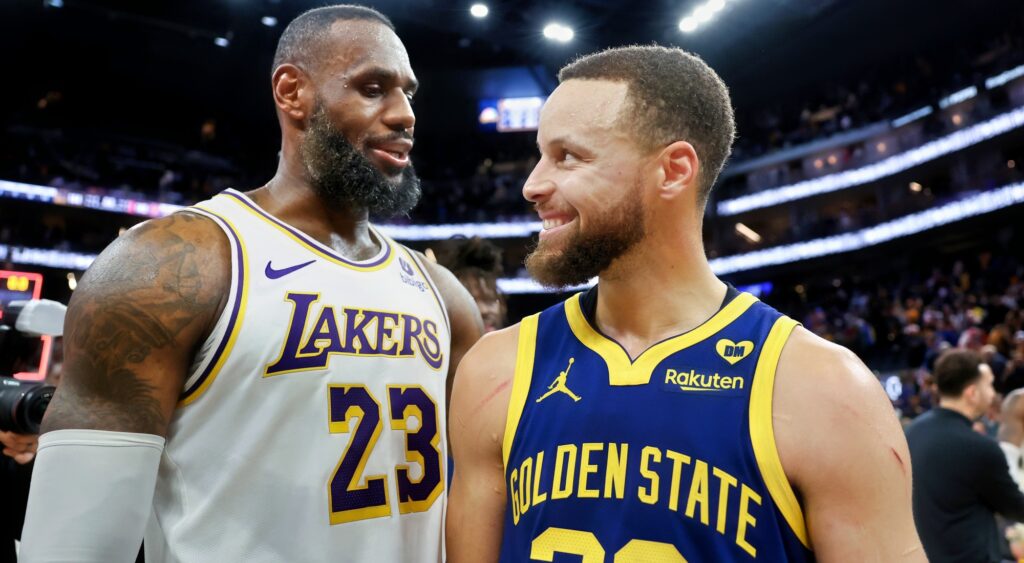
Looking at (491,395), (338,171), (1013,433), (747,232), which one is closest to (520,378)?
(491,395)

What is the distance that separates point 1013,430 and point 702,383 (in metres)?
4.79

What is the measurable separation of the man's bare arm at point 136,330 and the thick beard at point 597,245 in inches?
31.2

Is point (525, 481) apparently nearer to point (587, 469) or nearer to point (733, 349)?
point (587, 469)

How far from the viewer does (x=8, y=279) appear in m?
2.22

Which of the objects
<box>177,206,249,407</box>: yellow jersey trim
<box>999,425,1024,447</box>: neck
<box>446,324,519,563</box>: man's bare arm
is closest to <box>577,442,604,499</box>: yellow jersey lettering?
<box>446,324,519,563</box>: man's bare arm

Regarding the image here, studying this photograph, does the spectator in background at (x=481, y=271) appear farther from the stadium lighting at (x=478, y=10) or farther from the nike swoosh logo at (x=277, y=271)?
the stadium lighting at (x=478, y=10)

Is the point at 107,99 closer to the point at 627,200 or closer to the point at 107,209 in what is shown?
the point at 107,209

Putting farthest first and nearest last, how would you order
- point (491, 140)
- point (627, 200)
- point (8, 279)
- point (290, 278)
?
1. point (491, 140)
2. point (8, 279)
3. point (290, 278)
4. point (627, 200)

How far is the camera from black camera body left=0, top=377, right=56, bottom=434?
192 centimetres

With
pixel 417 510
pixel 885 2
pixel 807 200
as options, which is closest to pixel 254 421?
pixel 417 510

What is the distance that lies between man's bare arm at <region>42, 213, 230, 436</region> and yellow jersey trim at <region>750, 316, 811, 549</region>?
1211mm

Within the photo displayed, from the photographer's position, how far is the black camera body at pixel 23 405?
192cm

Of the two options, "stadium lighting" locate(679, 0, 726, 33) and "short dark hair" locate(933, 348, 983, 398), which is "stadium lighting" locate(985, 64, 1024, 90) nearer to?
"stadium lighting" locate(679, 0, 726, 33)

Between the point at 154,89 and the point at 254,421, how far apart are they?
87.9 feet
